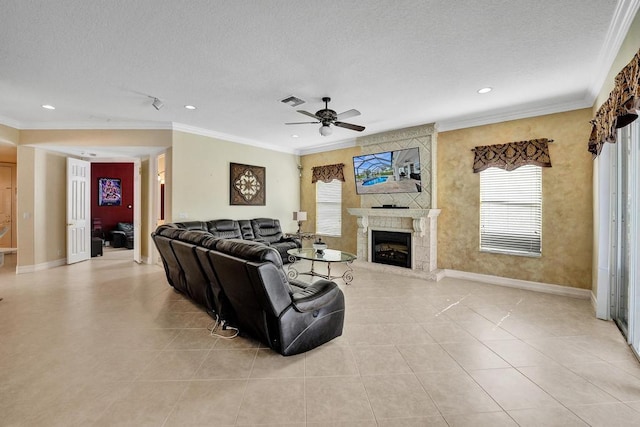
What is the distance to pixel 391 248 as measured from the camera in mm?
5891

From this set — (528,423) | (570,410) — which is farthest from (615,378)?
(528,423)

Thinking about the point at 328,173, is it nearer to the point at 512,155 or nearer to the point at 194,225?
the point at 194,225

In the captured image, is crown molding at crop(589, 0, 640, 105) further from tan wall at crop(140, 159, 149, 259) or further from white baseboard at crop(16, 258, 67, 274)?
white baseboard at crop(16, 258, 67, 274)

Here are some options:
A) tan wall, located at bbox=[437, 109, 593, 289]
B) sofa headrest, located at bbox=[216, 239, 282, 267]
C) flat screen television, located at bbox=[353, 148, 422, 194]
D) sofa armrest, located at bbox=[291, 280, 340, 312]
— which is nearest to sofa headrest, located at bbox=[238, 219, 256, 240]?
flat screen television, located at bbox=[353, 148, 422, 194]

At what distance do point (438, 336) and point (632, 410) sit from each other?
1.35m

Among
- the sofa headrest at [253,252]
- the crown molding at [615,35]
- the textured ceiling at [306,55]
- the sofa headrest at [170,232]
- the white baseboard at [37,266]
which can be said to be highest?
the textured ceiling at [306,55]

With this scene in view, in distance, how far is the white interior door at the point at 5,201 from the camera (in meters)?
7.90

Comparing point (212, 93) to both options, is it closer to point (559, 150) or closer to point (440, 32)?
point (440, 32)

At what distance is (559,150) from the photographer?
425cm

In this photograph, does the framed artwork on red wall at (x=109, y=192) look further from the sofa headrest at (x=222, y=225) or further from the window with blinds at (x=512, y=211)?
the window with blinds at (x=512, y=211)

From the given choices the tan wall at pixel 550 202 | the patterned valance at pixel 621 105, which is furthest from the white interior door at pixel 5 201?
the patterned valance at pixel 621 105

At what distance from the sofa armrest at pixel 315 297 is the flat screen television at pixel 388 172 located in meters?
3.56

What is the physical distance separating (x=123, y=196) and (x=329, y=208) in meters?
7.02

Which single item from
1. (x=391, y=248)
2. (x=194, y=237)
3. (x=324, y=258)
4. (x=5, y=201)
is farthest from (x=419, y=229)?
(x=5, y=201)
